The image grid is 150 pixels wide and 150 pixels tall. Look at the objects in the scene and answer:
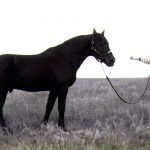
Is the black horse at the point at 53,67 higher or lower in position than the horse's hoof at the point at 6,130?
higher

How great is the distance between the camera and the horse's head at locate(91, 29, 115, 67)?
361 inches

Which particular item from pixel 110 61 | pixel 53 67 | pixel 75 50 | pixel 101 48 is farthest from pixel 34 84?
pixel 110 61

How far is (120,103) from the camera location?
42.9 feet

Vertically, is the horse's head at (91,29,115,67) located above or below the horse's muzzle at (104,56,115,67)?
above

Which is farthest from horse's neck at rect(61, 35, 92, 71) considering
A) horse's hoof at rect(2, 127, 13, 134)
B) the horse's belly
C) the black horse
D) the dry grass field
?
horse's hoof at rect(2, 127, 13, 134)

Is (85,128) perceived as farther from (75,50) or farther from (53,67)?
(75,50)

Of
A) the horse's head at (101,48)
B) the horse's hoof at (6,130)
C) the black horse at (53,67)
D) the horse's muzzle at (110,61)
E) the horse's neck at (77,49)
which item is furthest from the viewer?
the horse's muzzle at (110,61)

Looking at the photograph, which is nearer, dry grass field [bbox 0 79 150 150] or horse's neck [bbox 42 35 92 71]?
dry grass field [bbox 0 79 150 150]

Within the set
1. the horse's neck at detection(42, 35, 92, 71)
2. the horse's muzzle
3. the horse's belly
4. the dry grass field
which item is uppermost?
the horse's neck at detection(42, 35, 92, 71)

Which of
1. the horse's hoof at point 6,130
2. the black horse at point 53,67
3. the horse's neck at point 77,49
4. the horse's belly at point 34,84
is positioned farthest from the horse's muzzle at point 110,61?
the horse's hoof at point 6,130

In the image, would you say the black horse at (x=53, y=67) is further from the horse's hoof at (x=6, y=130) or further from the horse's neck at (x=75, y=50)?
the horse's hoof at (x=6, y=130)

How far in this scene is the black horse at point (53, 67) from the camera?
28.6ft

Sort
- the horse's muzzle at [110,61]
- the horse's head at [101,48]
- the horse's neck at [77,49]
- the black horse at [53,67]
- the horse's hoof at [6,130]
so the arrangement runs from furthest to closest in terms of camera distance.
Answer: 1. the horse's muzzle at [110,61]
2. the horse's head at [101,48]
3. the horse's neck at [77,49]
4. the black horse at [53,67]
5. the horse's hoof at [6,130]

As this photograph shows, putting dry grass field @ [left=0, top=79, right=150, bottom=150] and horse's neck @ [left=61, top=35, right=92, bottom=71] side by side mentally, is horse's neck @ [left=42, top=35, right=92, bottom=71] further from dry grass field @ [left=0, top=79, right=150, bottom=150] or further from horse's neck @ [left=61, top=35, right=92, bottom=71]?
dry grass field @ [left=0, top=79, right=150, bottom=150]
